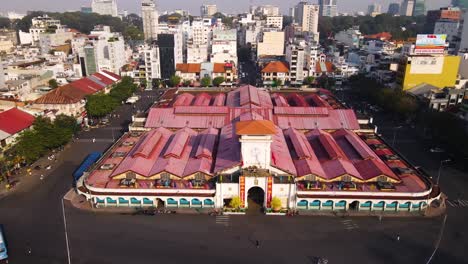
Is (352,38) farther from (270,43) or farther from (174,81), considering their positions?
(174,81)

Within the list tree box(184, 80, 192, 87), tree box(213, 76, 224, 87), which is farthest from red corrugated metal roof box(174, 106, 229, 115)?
tree box(184, 80, 192, 87)

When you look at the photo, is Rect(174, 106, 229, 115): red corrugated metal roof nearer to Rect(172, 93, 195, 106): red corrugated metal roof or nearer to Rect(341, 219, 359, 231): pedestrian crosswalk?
Rect(172, 93, 195, 106): red corrugated metal roof

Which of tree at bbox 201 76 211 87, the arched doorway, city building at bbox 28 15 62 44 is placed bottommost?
the arched doorway

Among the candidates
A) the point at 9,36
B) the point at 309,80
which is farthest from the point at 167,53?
the point at 9,36

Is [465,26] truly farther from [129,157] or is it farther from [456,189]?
[129,157]

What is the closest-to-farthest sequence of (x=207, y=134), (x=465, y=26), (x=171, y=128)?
(x=207, y=134) < (x=171, y=128) < (x=465, y=26)

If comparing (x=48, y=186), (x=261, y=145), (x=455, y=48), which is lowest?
(x=48, y=186)

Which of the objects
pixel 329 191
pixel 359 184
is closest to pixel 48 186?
pixel 329 191
